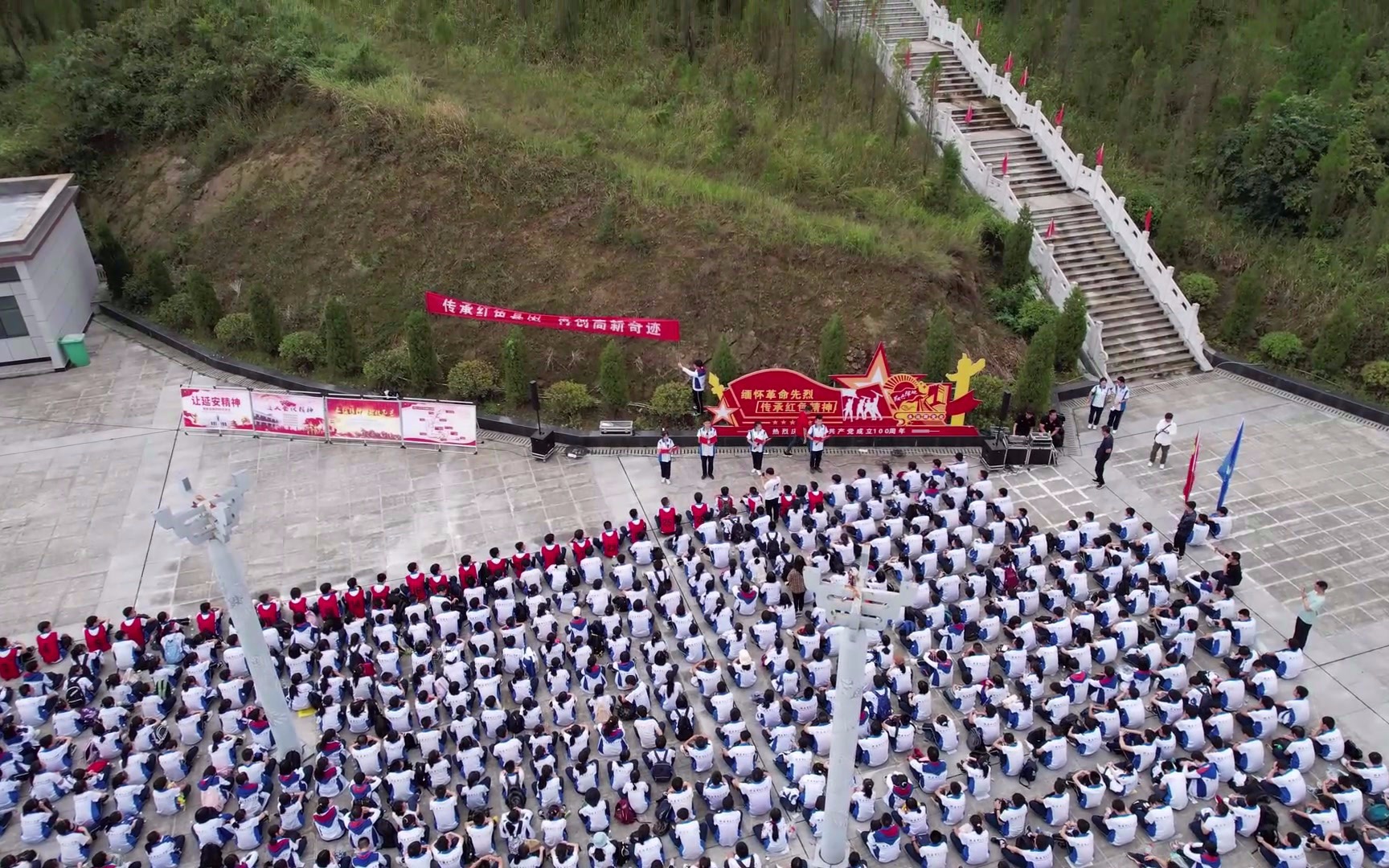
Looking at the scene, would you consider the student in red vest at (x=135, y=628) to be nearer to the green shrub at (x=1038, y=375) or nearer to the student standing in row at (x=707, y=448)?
the student standing in row at (x=707, y=448)

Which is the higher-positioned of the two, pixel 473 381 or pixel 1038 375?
pixel 1038 375

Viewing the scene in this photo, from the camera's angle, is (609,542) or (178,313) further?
(178,313)

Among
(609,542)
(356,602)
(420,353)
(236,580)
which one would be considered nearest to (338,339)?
(420,353)

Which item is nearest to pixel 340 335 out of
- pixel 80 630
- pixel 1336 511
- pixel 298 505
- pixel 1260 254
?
pixel 298 505

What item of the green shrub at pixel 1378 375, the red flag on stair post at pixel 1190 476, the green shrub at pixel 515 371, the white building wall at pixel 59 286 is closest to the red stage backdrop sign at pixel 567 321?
the green shrub at pixel 515 371

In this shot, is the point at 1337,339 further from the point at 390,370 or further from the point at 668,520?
the point at 390,370

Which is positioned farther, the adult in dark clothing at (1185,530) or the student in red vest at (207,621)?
the adult in dark clothing at (1185,530)
